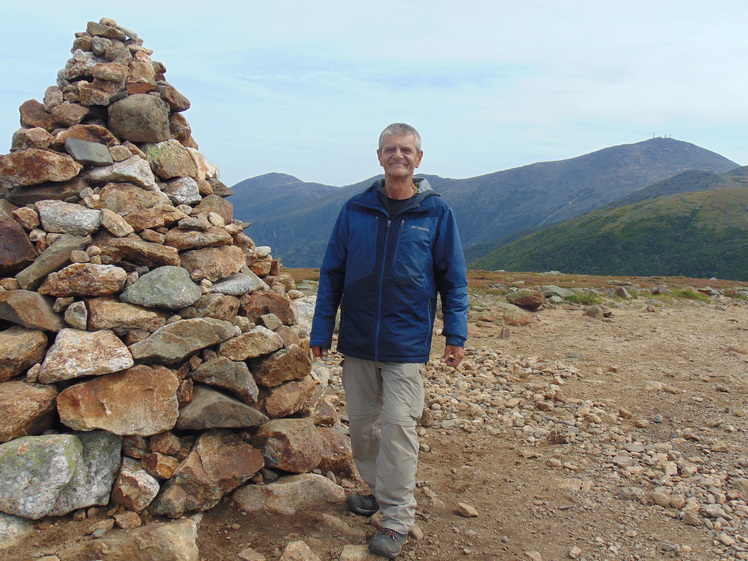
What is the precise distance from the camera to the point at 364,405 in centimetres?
552

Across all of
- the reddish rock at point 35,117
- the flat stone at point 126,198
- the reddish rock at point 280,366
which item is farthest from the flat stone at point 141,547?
the reddish rock at point 35,117

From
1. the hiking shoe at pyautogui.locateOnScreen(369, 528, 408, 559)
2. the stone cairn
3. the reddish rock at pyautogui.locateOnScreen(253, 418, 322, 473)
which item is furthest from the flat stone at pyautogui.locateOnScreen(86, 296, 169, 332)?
the hiking shoe at pyautogui.locateOnScreen(369, 528, 408, 559)

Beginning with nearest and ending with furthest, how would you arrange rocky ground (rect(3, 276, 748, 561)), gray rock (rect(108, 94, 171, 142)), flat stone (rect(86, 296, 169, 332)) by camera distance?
rocky ground (rect(3, 276, 748, 561)), flat stone (rect(86, 296, 169, 332)), gray rock (rect(108, 94, 171, 142))

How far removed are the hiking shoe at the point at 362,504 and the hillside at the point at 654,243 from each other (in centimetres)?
11906

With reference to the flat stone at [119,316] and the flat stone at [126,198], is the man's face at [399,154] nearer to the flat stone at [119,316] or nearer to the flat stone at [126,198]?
the flat stone at [119,316]

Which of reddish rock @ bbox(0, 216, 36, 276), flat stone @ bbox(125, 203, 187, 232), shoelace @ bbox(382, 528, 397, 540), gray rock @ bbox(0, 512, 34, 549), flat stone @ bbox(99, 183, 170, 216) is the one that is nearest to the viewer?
gray rock @ bbox(0, 512, 34, 549)

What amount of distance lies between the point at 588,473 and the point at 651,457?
40.5 inches

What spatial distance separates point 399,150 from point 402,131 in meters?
0.22

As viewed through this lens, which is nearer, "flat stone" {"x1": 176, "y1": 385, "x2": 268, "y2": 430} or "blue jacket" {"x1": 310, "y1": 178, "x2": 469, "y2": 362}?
"blue jacket" {"x1": 310, "y1": 178, "x2": 469, "y2": 362}

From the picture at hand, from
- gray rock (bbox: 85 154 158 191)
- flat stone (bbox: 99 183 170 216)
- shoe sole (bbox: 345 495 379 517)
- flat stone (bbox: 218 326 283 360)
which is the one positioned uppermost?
gray rock (bbox: 85 154 158 191)

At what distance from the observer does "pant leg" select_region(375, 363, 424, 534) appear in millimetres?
5016

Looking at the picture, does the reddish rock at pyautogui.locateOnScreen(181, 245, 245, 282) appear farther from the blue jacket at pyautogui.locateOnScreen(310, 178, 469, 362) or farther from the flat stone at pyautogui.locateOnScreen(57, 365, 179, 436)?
the blue jacket at pyautogui.locateOnScreen(310, 178, 469, 362)

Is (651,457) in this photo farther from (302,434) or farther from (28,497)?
(28,497)

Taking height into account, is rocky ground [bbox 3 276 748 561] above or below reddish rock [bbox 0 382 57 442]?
below
